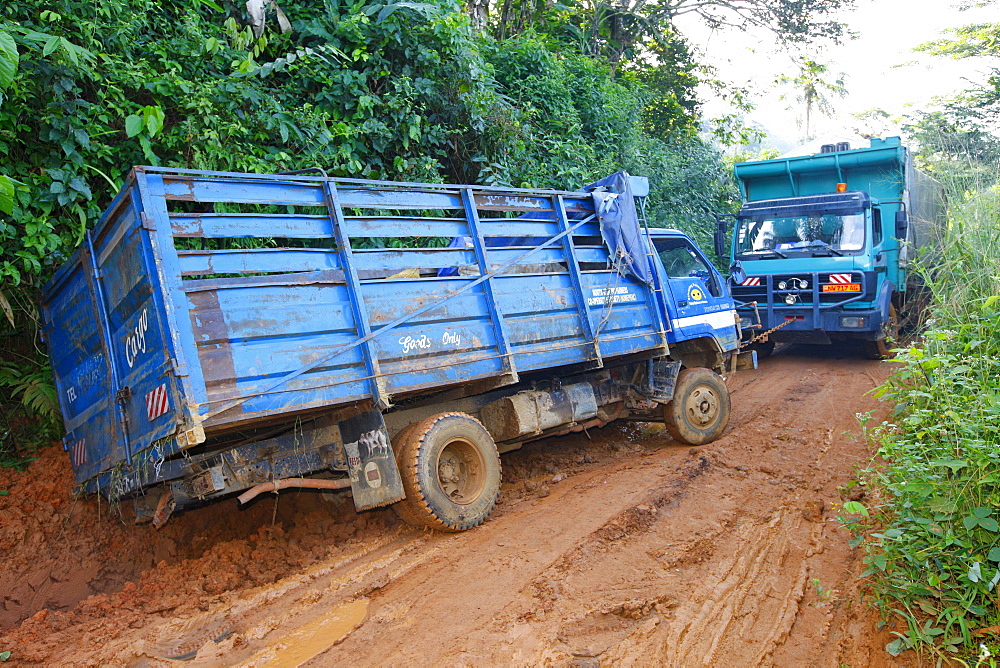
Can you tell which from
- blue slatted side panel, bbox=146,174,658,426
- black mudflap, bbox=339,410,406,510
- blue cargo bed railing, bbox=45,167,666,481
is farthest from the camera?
black mudflap, bbox=339,410,406,510

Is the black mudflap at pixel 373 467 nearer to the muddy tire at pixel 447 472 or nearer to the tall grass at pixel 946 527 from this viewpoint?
the muddy tire at pixel 447 472

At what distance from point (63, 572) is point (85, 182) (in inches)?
120

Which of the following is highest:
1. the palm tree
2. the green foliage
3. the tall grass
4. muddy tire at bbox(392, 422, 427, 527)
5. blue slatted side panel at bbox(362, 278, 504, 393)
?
the palm tree

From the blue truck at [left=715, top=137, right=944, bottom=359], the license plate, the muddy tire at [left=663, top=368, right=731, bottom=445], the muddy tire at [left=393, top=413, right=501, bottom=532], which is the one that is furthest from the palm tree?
the muddy tire at [left=393, top=413, right=501, bottom=532]

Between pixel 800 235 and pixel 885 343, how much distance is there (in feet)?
6.97

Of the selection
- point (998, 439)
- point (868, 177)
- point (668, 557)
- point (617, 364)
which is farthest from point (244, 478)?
point (868, 177)

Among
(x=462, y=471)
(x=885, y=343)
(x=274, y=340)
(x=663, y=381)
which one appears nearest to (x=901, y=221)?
(x=885, y=343)

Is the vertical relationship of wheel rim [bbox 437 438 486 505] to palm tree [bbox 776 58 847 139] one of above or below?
below

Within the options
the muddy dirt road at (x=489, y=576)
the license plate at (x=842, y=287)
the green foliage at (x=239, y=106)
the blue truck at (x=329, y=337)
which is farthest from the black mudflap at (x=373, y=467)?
the license plate at (x=842, y=287)

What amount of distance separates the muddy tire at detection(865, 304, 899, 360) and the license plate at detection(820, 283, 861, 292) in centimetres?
85

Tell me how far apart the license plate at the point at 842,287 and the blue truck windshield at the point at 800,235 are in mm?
480

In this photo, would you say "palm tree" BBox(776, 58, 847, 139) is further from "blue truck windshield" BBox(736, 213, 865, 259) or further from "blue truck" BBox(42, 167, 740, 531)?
"blue truck" BBox(42, 167, 740, 531)

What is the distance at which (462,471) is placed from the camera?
5172 mm

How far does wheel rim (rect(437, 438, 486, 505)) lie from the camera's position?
505 cm
